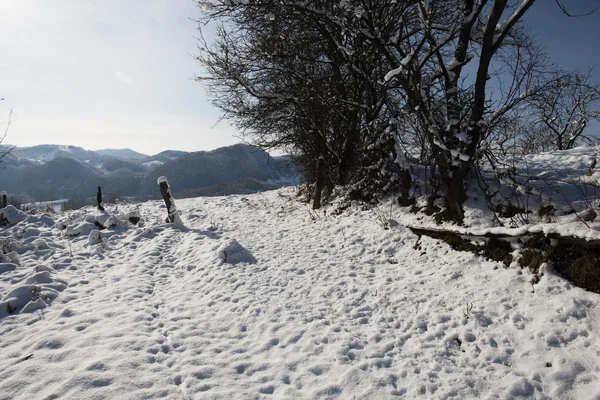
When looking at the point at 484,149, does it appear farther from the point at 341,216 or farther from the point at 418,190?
the point at 341,216

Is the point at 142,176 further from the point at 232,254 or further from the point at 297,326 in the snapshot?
the point at 297,326

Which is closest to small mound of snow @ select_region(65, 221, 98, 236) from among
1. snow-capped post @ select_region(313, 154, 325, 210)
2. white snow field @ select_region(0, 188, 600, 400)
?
white snow field @ select_region(0, 188, 600, 400)

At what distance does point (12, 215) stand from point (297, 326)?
10198mm

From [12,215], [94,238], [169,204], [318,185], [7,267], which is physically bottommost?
[7,267]

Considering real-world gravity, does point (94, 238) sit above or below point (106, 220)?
below

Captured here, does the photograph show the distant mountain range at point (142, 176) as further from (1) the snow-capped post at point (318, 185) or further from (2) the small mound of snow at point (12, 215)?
(2) the small mound of snow at point (12, 215)

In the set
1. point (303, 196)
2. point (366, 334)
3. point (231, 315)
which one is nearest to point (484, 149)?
point (366, 334)

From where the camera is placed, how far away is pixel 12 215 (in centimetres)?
914

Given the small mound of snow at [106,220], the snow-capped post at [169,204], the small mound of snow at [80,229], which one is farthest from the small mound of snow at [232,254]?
the small mound of snow at [80,229]

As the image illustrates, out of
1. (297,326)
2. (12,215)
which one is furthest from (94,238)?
(297,326)

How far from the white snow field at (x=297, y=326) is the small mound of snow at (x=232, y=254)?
34mm

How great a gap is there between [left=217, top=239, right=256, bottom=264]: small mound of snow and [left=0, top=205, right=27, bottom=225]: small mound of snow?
716 cm

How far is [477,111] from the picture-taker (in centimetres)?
539

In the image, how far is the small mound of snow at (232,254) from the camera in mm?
6688
